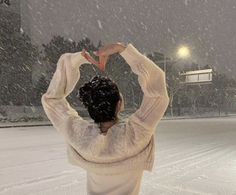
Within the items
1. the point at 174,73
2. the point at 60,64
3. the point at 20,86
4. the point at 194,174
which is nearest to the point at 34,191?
the point at 194,174

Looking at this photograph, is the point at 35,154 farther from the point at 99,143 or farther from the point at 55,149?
the point at 99,143

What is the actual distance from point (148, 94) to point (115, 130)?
9.6 inches

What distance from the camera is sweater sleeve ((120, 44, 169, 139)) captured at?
169 cm

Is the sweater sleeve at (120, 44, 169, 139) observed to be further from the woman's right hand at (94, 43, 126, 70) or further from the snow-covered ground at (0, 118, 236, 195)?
the snow-covered ground at (0, 118, 236, 195)

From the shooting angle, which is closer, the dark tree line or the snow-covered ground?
the snow-covered ground

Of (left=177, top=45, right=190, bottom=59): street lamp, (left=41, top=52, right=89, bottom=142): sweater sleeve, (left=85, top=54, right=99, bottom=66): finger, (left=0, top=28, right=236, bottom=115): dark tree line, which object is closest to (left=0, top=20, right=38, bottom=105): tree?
(left=0, top=28, right=236, bottom=115): dark tree line

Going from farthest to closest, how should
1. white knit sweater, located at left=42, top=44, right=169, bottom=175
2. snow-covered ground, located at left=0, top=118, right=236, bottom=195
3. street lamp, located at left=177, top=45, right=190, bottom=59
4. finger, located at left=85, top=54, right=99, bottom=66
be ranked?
1. street lamp, located at left=177, top=45, right=190, bottom=59
2. snow-covered ground, located at left=0, top=118, right=236, bottom=195
3. finger, located at left=85, top=54, right=99, bottom=66
4. white knit sweater, located at left=42, top=44, right=169, bottom=175

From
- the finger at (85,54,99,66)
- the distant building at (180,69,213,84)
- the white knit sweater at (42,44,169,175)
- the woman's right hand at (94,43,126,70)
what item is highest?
the distant building at (180,69,213,84)

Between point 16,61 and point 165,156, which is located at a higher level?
point 16,61

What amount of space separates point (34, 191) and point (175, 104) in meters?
59.9

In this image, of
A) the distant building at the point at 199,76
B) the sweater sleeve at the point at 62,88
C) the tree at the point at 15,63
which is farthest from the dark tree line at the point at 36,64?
the sweater sleeve at the point at 62,88

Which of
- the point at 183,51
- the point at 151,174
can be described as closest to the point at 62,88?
the point at 151,174

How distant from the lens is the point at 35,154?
30.8ft

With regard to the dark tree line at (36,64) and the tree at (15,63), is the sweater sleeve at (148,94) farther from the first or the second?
the tree at (15,63)
